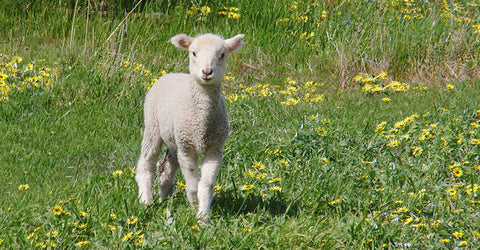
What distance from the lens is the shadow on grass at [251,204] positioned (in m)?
5.27

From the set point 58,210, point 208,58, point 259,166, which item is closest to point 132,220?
point 58,210

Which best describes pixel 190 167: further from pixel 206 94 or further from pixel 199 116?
pixel 206 94

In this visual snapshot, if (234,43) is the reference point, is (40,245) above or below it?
below

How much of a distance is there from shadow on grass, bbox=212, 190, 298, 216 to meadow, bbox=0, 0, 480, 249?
0.05ft

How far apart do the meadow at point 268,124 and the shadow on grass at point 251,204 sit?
0.02 meters

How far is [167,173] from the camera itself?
18.1ft

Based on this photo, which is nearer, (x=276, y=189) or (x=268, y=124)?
(x=276, y=189)

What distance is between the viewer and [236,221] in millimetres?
4938

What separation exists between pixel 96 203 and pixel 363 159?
92.2 inches

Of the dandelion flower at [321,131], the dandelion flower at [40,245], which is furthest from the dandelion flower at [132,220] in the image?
the dandelion flower at [321,131]

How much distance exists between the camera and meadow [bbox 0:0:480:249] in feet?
15.7

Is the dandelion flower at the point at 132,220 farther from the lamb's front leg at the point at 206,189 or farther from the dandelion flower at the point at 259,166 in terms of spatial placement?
the dandelion flower at the point at 259,166

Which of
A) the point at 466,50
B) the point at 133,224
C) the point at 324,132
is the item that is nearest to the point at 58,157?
the point at 133,224

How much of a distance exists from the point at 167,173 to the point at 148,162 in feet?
0.55
